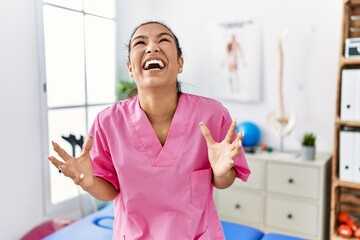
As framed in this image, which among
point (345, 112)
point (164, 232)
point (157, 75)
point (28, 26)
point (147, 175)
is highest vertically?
point (28, 26)

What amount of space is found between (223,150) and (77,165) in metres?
0.41

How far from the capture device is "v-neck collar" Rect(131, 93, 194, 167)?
3.29 feet

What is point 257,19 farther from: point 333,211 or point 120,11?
point 333,211

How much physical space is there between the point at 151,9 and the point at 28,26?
1.24m

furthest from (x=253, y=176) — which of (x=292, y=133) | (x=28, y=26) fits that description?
(x=28, y=26)

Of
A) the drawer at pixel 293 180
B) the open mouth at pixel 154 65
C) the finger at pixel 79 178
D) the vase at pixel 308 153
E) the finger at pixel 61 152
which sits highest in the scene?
the open mouth at pixel 154 65

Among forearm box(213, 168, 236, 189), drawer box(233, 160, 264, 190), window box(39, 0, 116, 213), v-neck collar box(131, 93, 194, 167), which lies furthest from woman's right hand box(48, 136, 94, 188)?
drawer box(233, 160, 264, 190)

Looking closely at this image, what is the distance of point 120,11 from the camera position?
10.1 ft

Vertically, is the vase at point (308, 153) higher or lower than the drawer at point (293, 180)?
higher

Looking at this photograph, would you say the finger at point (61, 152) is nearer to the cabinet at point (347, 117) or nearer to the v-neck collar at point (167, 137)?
the v-neck collar at point (167, 137)

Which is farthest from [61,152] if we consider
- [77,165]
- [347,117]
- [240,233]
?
[347,117]

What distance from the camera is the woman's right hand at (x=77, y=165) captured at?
35.8 inches

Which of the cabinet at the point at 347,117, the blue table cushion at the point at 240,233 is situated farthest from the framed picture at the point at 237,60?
the blue table cushion at the point at 240,233

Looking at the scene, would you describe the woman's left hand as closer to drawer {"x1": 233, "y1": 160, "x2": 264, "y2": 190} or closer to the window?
drawer {"x1": 233, "y1": 160, "x2": 264, "y2": 190}
